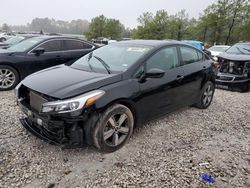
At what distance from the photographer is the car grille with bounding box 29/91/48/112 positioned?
2637 mm

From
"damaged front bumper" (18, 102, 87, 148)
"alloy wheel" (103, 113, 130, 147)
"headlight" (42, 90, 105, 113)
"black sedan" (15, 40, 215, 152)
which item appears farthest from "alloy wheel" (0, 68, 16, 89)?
"alloy wheel" (103, 113, 130, 147)

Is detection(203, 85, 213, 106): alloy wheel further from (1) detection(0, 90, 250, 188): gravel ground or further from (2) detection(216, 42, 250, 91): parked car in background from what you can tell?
(2) detection(216, 42, 250, 91): parked car in background

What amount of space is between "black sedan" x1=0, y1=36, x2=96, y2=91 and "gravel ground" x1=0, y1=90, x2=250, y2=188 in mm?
1753

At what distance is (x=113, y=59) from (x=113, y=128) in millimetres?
1236

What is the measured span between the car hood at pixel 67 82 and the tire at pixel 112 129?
1.26 ft

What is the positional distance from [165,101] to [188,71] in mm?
876

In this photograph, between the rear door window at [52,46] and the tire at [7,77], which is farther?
the rear door window at [52,46]

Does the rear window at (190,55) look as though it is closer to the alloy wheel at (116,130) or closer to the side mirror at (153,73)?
the side mirror at (153,73)

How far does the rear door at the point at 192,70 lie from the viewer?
3912 mm

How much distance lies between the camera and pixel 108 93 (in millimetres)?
2662

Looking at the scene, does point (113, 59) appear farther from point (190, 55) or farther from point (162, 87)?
point (190, 55)

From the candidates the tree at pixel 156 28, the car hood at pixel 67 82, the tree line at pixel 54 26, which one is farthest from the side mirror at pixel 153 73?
the tree line at pixel 54 26

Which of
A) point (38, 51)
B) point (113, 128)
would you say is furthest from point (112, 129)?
point (38, 51)

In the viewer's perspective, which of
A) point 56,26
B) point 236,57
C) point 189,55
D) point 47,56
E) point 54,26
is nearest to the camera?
point 189,55
